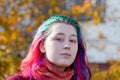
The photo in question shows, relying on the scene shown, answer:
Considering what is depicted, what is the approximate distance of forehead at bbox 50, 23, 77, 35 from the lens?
3.11 metres

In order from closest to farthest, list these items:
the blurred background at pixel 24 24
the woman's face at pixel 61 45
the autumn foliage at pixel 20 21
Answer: the woman's face at pixel 61 45, the blurred background at pixel 24 24, the autumn foliage at pixel 20 21

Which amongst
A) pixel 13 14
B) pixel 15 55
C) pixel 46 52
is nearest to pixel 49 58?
pixel 46 52

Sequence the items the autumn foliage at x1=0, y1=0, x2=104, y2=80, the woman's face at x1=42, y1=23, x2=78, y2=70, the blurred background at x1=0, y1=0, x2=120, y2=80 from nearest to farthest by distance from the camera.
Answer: the woman's face at x1=42, y1=23, x2=78, y2=70 → the blurred background at x1=0, y1=0, x2=120, y2=80 → the autumn foliage at x1=0, y1=0, x2=104, y2=80

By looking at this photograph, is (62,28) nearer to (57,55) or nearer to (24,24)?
(57,55)

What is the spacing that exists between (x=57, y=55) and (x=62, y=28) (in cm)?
19

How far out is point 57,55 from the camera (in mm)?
3062

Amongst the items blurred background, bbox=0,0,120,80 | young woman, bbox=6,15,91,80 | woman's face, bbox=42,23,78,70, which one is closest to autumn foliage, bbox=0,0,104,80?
blurred background, bbox=0,0,120,80

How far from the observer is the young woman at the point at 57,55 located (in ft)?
10.0

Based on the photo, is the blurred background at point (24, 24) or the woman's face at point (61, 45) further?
the blurred background at point (24, 24)

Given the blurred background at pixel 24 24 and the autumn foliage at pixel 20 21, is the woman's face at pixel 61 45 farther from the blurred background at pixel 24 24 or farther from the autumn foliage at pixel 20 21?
the autumn foliage at pixel 20 21

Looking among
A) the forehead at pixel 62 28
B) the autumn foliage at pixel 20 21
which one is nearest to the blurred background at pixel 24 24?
the autumn foliage at pixel 20 21

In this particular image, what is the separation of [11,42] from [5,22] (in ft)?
1.17

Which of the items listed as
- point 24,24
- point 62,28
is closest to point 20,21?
point 24,24

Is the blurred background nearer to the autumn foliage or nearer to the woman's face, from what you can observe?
the autumn foliage
